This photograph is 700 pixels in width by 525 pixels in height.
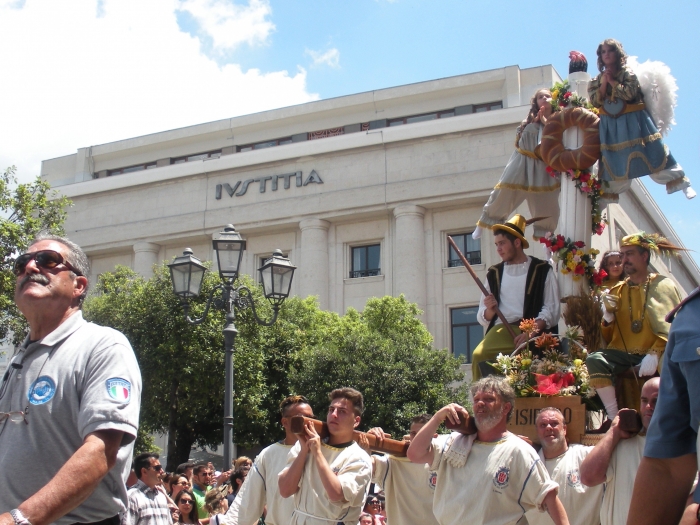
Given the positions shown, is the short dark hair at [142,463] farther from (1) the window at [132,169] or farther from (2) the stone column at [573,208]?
(1) the window at [132,169]

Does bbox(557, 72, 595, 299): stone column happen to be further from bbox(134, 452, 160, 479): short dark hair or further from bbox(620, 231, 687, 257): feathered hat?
bbox(134, 452, 160, 479): short dark hair

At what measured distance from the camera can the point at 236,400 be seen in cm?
2866

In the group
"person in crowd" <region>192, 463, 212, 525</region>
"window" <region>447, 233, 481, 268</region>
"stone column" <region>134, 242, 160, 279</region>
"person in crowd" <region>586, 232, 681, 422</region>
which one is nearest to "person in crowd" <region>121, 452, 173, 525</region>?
"person in crowd" <region>192, 463, 212, 525</region>

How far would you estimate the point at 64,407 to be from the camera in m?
3.25

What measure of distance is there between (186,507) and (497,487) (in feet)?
21.0

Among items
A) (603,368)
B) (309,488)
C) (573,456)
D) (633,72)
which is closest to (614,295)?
(603,368)

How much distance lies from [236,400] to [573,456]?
76.1 ft

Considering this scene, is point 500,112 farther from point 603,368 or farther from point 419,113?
point 603,368

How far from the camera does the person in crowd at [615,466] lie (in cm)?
539

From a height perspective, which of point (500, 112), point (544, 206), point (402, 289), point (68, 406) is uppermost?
point (500, 112)

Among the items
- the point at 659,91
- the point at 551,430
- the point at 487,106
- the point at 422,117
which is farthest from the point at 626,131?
the point at 422,117

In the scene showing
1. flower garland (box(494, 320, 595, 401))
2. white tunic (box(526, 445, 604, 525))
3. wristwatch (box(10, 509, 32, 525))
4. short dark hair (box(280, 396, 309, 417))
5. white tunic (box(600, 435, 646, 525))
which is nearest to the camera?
wristwatch (box(10, 509, 32, 525))

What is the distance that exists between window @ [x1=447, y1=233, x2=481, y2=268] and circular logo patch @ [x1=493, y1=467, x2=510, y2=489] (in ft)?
116

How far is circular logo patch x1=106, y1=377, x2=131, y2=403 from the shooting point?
3172mm
